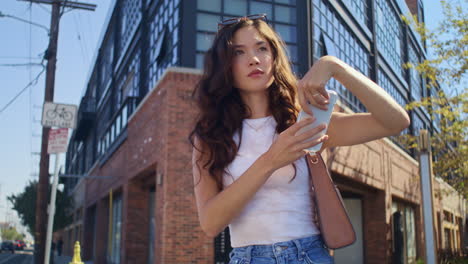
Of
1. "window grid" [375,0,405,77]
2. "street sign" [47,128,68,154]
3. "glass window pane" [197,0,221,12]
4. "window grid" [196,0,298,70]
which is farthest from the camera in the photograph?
"window grid" [375,0,405,77]

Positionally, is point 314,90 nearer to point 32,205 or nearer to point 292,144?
point 292,144

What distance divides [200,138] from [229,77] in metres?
0.29

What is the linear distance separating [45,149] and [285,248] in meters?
12.6

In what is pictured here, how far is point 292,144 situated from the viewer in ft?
4.95

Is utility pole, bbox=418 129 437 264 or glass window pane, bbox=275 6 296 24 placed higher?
glass window pane, bbox=275 6 296 24

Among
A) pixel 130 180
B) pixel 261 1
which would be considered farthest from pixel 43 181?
pixel 261 1

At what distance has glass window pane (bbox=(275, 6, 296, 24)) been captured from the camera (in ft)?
42.8

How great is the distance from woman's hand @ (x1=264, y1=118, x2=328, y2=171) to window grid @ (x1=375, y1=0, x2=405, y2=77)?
20.5 m

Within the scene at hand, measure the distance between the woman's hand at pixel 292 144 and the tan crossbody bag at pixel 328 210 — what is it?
0.27 m

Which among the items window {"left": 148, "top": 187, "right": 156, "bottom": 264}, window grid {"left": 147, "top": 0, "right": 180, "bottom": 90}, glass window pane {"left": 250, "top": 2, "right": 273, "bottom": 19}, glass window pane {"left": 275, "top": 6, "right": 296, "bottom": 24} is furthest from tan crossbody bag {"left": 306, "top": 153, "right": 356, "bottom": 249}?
window {"left": 148, "top": 187, "right": 156, "bottom": 264}

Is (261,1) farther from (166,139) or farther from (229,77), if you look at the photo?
(229,77)

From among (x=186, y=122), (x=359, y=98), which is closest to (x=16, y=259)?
(x=186, y=122)

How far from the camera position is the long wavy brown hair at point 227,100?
1.90m

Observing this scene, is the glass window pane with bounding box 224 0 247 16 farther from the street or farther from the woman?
the street
